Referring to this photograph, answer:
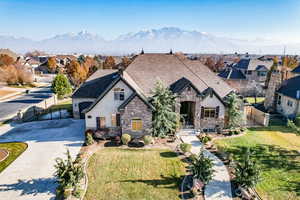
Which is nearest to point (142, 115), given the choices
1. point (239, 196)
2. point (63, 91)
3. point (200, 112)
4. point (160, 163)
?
point (160, 163)

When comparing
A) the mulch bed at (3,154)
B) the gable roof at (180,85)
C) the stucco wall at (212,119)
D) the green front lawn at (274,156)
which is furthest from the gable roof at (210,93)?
the mulch bed at (3,154)

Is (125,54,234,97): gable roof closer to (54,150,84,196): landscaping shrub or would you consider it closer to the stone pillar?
the stone pillar

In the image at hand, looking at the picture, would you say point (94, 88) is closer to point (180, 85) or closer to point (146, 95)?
point (146, 95)

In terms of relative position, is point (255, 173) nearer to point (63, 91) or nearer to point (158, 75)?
point (158, 75)

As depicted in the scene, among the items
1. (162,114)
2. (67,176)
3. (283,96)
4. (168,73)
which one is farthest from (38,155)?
(283,96)

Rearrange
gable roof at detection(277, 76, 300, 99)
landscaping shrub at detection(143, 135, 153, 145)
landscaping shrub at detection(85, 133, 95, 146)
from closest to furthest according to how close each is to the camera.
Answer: landscaping shrub at detection(85, 133, 95, 146), landscaping shrub at detection(143, 135, 153, 145), gable roof at detection(277, 76, 300, 99)

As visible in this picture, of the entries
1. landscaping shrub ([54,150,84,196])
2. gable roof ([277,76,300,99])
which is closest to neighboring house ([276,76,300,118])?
gable roof ([277,76,300,99])

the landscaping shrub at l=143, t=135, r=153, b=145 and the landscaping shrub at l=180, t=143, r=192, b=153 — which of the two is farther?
the landscaping shrub at l=143, t=135, r=153, b=145
